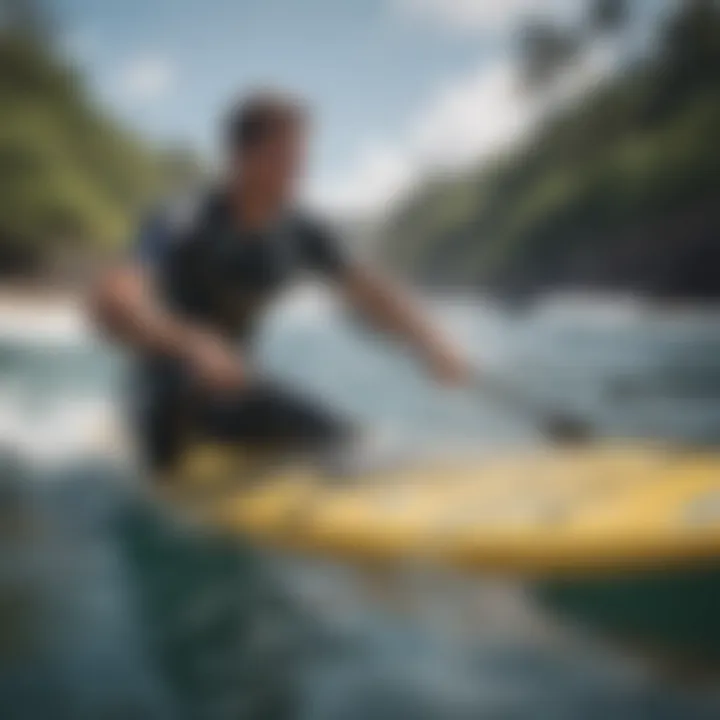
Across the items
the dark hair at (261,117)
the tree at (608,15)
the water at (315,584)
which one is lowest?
the water at (315,584)

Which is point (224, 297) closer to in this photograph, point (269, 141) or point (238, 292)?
point (238, 292)

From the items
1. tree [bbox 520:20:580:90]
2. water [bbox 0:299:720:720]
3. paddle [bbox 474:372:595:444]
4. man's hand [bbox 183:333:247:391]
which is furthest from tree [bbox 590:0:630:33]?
man's hand [bbox 183:333:247:391]

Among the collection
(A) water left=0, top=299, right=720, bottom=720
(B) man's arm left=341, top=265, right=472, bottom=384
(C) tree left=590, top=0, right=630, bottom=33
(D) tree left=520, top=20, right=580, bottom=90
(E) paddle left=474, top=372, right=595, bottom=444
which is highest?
(C) tree left=590, top=0, right=630, bottom=33

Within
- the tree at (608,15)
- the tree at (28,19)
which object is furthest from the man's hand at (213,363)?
the tree at (608,15)

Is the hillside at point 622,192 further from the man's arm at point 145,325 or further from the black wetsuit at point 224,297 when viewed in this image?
the man's arm at point 145,325

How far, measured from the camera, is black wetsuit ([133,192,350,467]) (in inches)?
47.4

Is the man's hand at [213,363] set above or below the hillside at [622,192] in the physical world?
below

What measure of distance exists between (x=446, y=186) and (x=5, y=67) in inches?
21.2

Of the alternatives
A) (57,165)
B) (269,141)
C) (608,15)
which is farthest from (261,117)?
(608,15)

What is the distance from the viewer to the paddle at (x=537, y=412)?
123 centimetres

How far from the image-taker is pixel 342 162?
123 centimetres

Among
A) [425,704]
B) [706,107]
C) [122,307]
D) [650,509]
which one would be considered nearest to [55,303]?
[122,307]

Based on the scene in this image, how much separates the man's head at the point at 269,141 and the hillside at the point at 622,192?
16 cm

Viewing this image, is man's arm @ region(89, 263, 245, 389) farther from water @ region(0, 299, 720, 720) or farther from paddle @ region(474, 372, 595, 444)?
paddle @ region(474, 372, 595, 444)
